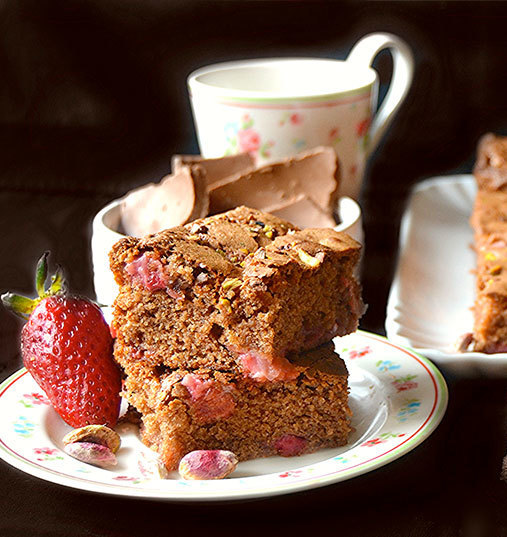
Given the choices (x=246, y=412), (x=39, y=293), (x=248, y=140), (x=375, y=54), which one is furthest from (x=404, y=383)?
(x=375, y=54)

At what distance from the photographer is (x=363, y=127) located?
219 centimetres

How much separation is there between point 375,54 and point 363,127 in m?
0.25

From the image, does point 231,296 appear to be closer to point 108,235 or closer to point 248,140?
point 108,235

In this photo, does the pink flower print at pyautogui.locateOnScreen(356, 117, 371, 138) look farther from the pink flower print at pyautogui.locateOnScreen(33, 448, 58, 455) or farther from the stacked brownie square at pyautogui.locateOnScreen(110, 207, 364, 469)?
the pink flower print at pyautogui.locateOnScreen(33, 448, 58, 455)

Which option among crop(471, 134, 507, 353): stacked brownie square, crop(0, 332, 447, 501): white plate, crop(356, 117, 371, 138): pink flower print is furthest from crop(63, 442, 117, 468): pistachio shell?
crop(356, 117, 371, 138): pink flower print

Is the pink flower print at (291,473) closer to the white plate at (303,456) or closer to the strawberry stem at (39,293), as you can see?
the white plate at (303,456)

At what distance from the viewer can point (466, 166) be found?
2.90 metres

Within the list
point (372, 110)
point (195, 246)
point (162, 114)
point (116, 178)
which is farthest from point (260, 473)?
point (162, 114)

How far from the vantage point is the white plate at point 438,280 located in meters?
1.49

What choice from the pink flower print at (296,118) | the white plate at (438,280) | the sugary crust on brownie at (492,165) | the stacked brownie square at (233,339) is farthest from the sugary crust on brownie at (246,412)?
the sugary crust on brownie at (492,165)

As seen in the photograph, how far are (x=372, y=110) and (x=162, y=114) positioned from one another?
887 millimetres

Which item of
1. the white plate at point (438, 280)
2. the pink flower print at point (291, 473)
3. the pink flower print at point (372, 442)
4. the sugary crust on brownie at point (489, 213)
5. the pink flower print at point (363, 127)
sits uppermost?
the pink flower print at point (363, 127)

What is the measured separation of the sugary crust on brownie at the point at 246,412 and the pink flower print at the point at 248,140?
910 millimetres

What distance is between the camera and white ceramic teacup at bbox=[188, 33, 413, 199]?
209cm
